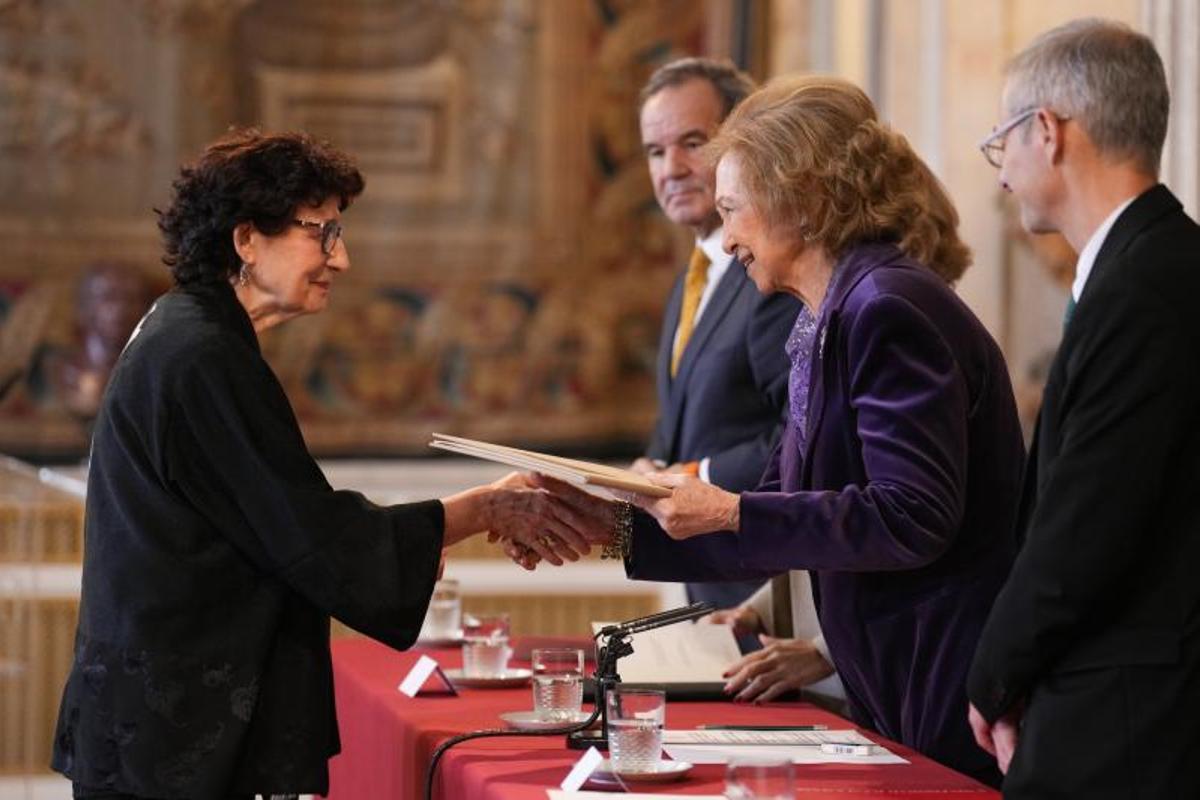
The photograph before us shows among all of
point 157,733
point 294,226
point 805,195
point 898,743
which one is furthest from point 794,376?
point 157,733

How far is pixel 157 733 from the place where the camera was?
2.77 m

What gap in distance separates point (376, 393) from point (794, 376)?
4.32 m

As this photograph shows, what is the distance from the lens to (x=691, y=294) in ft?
15.0

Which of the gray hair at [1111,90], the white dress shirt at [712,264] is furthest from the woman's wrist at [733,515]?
the white dress shirt at [712,264]

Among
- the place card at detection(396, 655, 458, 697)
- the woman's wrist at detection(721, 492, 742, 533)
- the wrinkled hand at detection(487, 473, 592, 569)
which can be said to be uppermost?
the woman's wrist at detection(721, 492, 742, 533)

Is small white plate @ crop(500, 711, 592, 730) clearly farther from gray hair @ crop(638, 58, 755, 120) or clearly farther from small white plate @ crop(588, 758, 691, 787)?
gray hair @ crop(638, 58, 755, 120)

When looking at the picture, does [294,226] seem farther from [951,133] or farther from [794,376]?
[951,133]

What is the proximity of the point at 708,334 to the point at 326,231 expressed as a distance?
132cm

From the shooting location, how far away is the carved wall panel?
276 inches

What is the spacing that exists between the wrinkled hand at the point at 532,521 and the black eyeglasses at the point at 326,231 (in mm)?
523

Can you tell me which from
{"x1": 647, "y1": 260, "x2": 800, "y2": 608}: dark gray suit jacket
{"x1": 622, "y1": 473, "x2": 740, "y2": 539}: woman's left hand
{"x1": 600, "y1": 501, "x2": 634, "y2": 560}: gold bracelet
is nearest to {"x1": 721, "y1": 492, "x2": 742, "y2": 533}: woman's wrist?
{"x1": 622, "y1": 473, "x2": 740, "y2": 539}: woman's left hand

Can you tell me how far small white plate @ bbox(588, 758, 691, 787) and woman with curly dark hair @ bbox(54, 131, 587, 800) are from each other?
1.79 ft

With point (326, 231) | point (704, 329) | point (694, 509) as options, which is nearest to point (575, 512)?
point (694, 509)

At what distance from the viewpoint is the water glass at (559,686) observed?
3035mm
